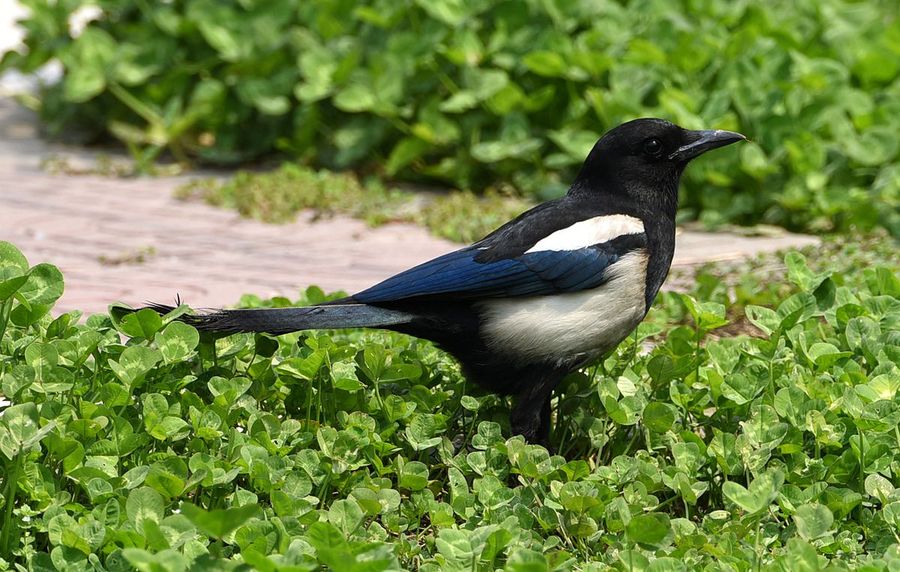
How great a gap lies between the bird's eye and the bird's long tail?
0.96 meters

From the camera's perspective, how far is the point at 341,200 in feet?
24.4

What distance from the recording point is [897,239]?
659cm

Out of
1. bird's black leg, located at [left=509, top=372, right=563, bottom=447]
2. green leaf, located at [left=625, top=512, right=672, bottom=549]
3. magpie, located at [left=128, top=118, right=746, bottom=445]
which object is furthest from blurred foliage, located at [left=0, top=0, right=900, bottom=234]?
green leaf, located at [left=625, top=512, right=672, bottom=549]

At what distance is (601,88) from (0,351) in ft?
13.6

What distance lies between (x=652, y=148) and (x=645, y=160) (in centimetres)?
5

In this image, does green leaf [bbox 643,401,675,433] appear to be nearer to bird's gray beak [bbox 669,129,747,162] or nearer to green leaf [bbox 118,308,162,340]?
bird's gray beak [bbox 669,129,747,162]

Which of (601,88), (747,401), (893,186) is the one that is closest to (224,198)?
(601,88)

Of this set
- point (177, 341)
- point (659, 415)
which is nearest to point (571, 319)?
point (659, 415)

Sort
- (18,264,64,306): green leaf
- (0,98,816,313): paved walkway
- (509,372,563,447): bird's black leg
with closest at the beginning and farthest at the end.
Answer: (18,264,64,306): green leaf
(509,372,563,447): bird's black leg
(0,98,816,313): paved walkway

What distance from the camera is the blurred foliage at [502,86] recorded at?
22.9 ft

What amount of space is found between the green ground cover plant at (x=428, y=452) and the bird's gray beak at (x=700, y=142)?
45cm

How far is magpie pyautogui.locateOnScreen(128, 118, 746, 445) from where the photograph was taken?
13.4 feet

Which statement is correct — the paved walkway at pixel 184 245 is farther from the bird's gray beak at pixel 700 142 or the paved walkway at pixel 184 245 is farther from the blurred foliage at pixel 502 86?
the bird's gray beak at pixel 700 142

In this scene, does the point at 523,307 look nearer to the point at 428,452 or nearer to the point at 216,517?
the point at 428,452
